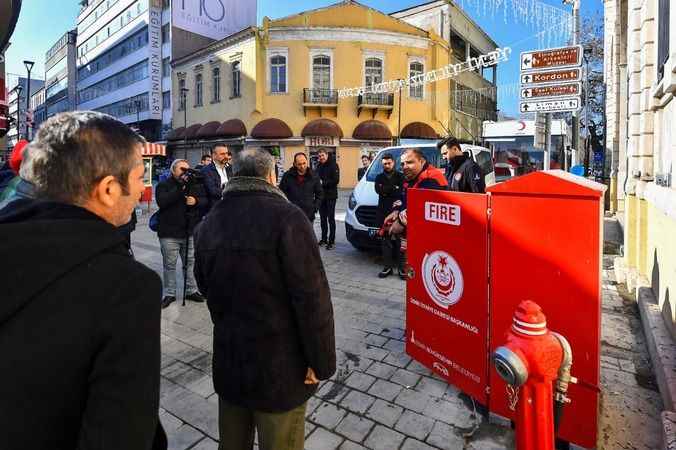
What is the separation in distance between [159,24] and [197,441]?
4237 cm

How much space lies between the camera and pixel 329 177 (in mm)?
8750

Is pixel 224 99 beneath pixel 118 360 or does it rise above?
above

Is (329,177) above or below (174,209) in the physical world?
above

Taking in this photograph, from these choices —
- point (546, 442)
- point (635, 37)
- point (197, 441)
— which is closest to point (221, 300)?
point (197, 441)

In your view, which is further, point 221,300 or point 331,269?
point 331,269

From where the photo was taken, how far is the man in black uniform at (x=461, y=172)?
575 cm

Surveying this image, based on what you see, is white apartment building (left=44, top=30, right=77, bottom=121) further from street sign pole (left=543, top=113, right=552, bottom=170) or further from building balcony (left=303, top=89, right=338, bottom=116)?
street sign pole (left=543, top=113, right=552, bottom=170)

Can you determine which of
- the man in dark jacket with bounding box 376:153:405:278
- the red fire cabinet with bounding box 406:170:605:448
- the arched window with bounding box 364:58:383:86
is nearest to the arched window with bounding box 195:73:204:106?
the arched window with bounding box 364:58:383:86

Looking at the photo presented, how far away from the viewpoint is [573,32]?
1122cm

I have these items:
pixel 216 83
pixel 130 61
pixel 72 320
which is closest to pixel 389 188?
pixel 72 320

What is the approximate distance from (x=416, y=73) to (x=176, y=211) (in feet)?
82.2

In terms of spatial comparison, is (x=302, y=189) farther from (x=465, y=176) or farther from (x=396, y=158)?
(x=465, y=176)

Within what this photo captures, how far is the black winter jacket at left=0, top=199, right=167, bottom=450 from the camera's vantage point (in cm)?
91

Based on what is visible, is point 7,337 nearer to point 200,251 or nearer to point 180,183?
point 200,251
